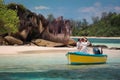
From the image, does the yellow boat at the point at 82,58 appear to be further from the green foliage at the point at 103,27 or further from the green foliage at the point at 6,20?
the green foliage at the point at 103,27

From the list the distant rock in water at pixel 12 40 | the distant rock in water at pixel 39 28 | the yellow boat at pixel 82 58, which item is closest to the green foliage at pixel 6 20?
the yellow boat at pixel 82 58

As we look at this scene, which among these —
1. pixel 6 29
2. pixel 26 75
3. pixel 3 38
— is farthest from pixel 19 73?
pixel 3 38

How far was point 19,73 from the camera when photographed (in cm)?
2097

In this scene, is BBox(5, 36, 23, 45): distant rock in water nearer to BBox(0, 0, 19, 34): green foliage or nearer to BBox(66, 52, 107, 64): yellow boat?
BBox(0, 0, 19, 34): green foliage

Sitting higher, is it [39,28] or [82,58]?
[39,28]

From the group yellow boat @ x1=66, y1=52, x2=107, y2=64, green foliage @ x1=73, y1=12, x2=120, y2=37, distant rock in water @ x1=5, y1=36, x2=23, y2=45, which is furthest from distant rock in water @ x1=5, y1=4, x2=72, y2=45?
green foliage @ x1=73, y1=12, x2=120, y2=37

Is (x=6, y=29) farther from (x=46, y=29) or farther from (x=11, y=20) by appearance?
(x=46, y=29)

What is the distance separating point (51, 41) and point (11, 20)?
23.4m

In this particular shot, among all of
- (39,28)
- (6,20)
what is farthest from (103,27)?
(6,20)

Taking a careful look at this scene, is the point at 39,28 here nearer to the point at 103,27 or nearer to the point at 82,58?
the point at 82,58

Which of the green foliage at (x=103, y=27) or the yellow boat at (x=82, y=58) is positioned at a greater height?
the green foliage at (x=103, y=27)

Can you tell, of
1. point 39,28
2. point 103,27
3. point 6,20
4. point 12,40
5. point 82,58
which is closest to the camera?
point 82,58

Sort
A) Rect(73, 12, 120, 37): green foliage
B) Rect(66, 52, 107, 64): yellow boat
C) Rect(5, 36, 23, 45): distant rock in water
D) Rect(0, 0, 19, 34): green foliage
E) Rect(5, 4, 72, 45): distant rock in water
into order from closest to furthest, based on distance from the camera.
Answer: Rect(66, 52, 107, 64): yellow boat < Rect(0, 0, 19, 34): green foliage < Rect(5, 36, 23, 45): distant rock in water < Rect(5, 4, 72, 45): distant rock in water < Rect(73, 12, 120, 37): green foliage

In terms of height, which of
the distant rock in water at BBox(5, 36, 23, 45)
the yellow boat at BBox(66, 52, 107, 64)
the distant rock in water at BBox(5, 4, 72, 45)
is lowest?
the yellow boat at BBox(66, 52, 107, 64)
